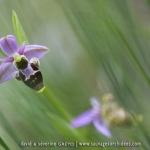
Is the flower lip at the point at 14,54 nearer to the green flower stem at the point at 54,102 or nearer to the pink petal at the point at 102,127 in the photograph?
the green flower stem at the point at 54,102

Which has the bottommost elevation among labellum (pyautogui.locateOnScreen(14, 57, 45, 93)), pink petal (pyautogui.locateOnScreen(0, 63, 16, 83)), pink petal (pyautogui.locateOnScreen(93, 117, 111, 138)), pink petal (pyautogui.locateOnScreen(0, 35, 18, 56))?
pink petal (pyautogui.locateOnScreen(93, 117, 111, 138))

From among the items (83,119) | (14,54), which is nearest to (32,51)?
(14,54)

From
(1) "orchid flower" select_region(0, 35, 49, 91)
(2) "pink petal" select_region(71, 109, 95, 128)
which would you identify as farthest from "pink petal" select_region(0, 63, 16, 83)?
(2) "pink petal" select_region(71, 109, 95, 128)

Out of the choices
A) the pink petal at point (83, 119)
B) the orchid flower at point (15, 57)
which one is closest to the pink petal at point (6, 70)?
the orchid flower at point (15, 57)

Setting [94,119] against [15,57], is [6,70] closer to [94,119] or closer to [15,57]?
[15,57]

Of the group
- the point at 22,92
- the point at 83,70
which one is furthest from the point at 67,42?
the point at 22,92

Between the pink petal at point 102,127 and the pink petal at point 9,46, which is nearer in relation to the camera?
the pink petal at point 9,46

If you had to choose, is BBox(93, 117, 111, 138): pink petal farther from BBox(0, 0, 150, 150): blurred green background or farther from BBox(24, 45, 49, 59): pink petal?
BBox(24, 45, 49, 59): pink petal

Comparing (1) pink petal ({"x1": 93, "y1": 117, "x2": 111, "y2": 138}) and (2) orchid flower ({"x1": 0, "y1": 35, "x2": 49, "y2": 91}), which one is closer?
(2) orchid flower ({"x1": 0, "y1": 35, "x2": 49, "y2": 91})

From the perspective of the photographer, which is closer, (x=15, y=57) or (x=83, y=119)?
(x=15, y=57)
